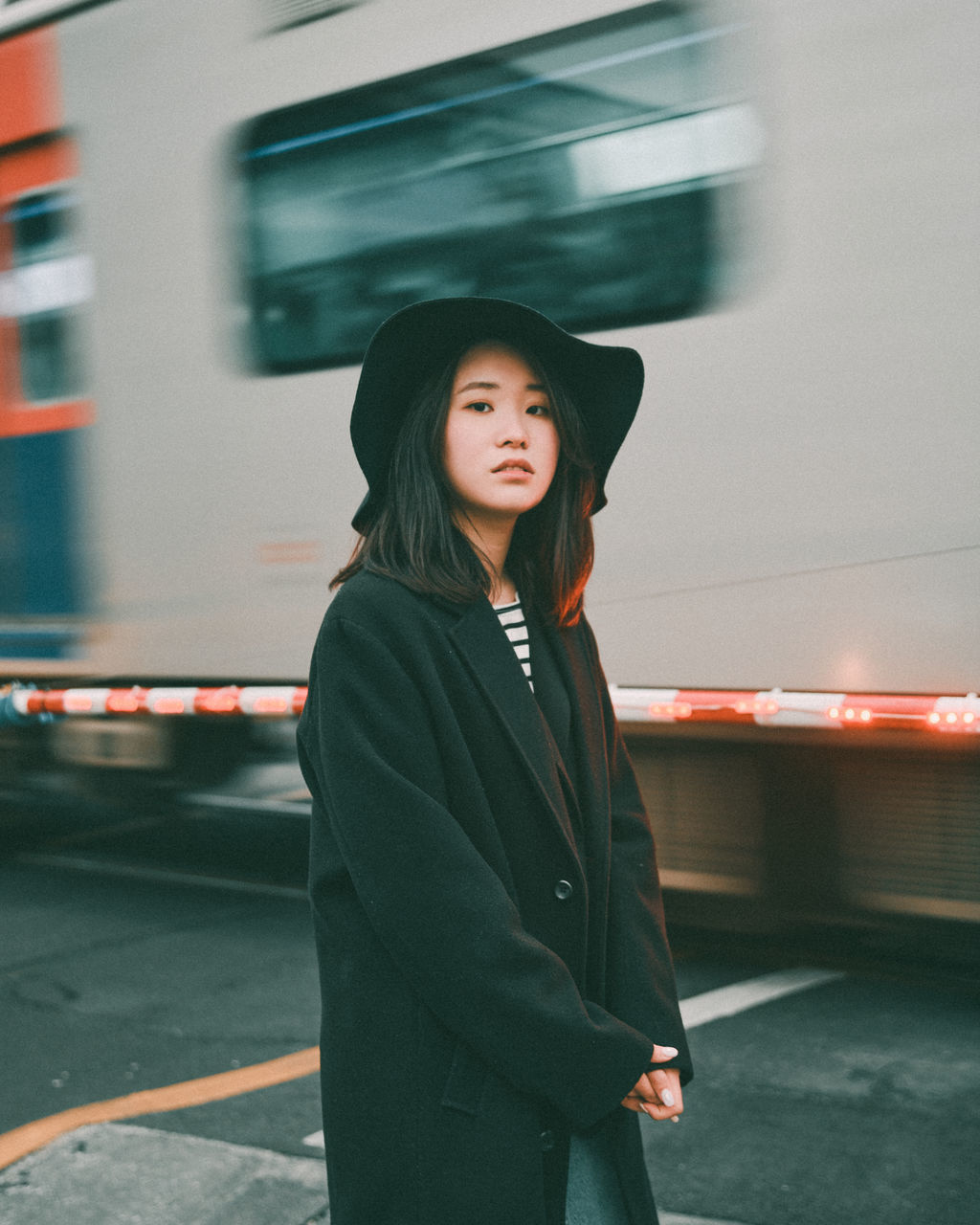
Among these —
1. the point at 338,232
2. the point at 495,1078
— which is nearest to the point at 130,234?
the point at 338,232

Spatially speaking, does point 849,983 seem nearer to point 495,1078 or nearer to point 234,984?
point 234,984

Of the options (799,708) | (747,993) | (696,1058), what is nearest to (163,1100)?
(696,1058)

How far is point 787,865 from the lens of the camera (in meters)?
4.39

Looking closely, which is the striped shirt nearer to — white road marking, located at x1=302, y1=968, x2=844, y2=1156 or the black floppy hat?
the black floppy hat

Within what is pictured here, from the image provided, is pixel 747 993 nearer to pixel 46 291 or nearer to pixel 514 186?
pixel 514 186

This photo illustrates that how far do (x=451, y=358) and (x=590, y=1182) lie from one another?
106 centimetres

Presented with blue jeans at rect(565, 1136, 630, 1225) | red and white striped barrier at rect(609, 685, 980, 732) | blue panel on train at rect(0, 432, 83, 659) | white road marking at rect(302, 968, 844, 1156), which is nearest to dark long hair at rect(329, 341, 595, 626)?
blue jeans at rect(565, 1136, 630, 1225)

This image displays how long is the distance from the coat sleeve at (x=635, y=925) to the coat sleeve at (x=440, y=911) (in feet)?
0.50

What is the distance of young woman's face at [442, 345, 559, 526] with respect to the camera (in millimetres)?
1722

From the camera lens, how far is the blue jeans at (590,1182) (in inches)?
68.1

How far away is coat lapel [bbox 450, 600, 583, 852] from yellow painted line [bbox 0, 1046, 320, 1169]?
91.3 inches

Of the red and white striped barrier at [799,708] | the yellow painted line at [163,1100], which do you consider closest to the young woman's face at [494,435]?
the red and white striped barrier at [799,708]

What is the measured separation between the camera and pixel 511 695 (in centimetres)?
167

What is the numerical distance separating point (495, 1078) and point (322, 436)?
372 centimetres
